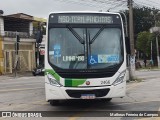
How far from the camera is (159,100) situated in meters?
15.8

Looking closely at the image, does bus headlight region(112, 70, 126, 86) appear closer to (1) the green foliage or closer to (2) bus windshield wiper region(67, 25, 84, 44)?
(2) bus windshield wiper region(67, 25, 84, 44)

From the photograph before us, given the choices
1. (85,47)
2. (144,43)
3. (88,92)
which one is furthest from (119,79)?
(144,43)

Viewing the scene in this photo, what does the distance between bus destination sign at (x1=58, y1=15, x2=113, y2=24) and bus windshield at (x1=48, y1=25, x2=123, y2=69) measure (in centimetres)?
20

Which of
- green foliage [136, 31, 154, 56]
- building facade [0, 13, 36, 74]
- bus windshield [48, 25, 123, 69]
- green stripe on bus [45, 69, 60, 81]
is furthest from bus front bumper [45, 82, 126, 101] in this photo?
green foliage [136, 31, 154, 56]

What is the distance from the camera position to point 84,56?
12.9m

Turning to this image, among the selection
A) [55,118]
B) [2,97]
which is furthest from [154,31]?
[55,118]

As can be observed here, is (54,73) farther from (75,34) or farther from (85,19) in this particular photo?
(85,19)

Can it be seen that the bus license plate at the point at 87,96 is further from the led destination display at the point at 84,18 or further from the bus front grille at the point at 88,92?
the led destination display at the point at 84,18

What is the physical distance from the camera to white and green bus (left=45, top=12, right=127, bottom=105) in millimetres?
12641

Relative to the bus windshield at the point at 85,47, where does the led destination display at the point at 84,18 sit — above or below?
above

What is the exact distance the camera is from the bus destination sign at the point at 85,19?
13305 millimetres

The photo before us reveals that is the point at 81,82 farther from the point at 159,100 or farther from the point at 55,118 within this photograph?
the point at 159,100

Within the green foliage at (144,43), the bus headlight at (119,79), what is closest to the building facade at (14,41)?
the green foliage at (144,43)

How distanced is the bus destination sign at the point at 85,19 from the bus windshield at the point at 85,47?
7.8 inches
